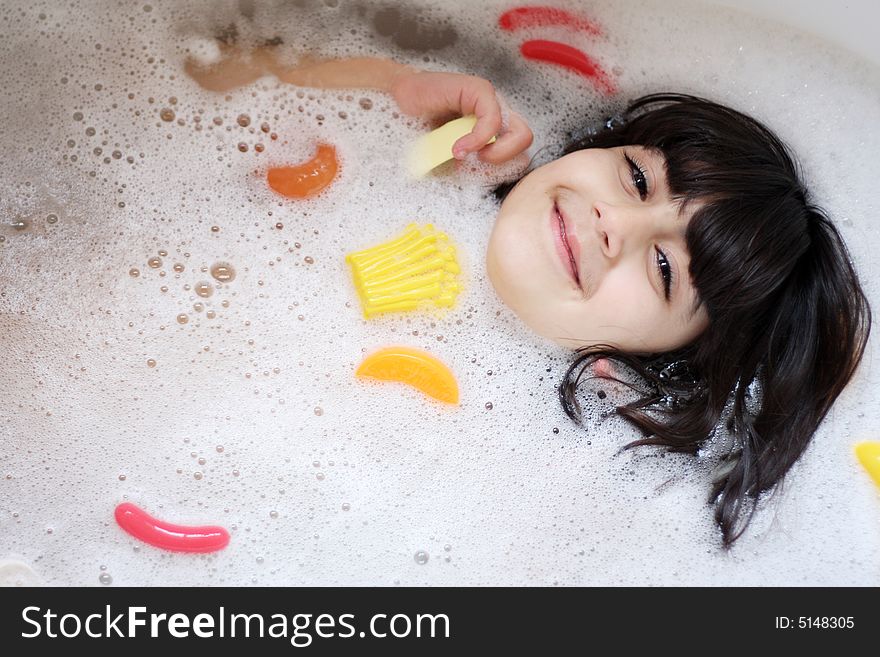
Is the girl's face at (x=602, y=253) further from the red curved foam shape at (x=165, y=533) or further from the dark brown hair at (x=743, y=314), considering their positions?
the red curved foam shape at (x=165, y=533)

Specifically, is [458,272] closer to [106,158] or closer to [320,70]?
[320,70]

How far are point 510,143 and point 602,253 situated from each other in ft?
0.77

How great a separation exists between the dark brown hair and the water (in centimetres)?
5

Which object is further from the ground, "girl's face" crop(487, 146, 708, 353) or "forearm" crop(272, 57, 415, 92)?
"forearm" crop(272, 57, 415, 92)

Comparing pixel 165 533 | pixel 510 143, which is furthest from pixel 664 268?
pixel 165 533

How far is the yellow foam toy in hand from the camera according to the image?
3.76 ft

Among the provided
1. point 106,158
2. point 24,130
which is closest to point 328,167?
point 106,158

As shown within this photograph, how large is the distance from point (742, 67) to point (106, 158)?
2.94 feet

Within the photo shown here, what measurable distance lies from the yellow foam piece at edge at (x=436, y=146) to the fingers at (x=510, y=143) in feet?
0.05

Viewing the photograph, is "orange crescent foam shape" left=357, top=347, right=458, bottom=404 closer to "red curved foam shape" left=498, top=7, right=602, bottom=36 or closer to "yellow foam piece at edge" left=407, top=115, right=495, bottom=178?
"yellow foam piece at edge" left=407, top=115, right=495, bottom=178

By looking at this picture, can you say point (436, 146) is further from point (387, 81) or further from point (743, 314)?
point (743, 314)

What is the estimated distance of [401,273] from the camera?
1.15 m

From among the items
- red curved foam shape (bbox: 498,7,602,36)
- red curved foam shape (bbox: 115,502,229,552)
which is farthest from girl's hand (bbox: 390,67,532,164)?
red curved foam shape (bbox: 115,502,229,552)

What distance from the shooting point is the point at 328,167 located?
1191 mm
